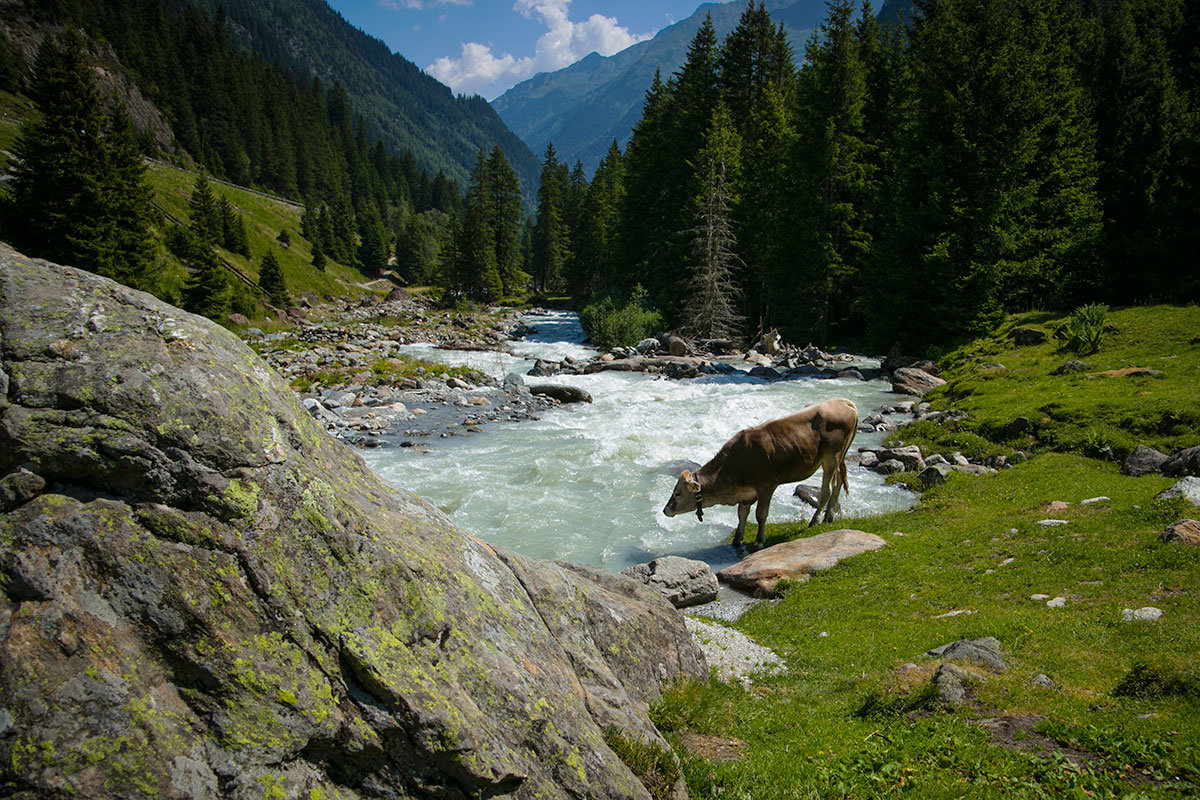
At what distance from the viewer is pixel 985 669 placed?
6.77 meters

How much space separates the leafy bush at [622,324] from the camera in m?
43.0

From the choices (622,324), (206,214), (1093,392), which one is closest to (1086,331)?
(1093,392)

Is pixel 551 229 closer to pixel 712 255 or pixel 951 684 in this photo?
pixel 712 255

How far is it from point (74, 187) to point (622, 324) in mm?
32659

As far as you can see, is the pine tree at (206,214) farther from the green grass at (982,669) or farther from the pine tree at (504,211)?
the green grass at (982,669)

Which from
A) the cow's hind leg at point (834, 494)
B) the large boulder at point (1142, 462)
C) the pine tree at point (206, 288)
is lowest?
the cow's hind leg at point (834, 494)

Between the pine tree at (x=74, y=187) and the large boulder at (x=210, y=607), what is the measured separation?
36500 millimetres

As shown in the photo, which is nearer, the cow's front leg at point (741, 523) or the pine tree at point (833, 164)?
the cow's front leg at point (741, 523)

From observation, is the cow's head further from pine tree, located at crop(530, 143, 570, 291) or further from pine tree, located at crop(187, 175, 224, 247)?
pine tree, located at crop(530, 143, 570, 291)

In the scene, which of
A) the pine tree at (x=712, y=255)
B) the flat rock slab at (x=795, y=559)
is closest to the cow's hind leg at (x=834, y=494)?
the flat rock slab at (x=795, y=559)

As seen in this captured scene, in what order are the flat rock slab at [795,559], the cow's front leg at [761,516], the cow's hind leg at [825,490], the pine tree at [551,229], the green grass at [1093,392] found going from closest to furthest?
the flat rock slab at [795,559], the cow's front leg at [761,516], the cow's hind leg at [825,490], the green grass at [1093,392], the pine tree at [551,229]

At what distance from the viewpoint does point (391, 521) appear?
4289 millimetres

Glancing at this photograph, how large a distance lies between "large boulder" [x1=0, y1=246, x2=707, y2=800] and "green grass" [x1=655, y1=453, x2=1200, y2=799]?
2.18 m

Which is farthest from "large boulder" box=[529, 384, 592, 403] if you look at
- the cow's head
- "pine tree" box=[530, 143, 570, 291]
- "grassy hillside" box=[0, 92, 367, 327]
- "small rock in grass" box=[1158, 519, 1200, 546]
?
"pine tree" box=[530, 143, 570, 291]
